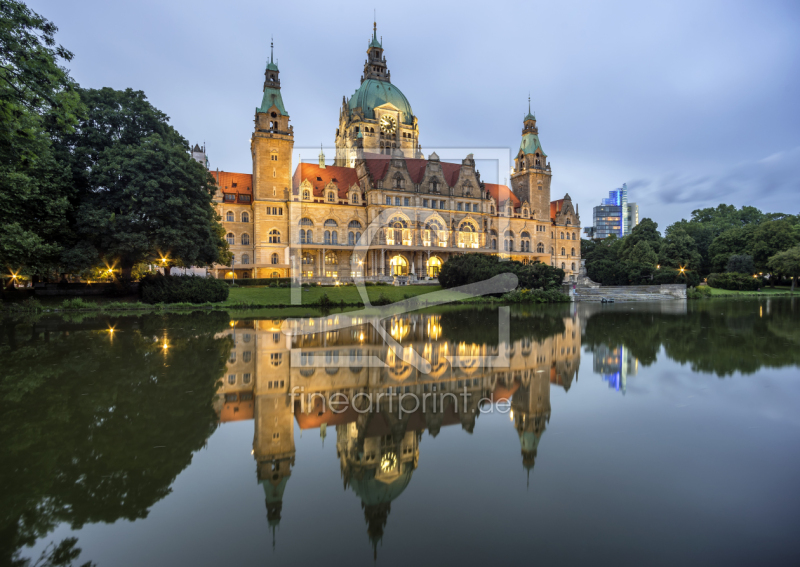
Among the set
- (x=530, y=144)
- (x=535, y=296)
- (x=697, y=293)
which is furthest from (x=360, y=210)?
(x=697, y=293)

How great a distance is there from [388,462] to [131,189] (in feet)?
85.2

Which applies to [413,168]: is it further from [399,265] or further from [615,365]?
[615,365]

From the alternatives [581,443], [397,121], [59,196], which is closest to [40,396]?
[581,443]

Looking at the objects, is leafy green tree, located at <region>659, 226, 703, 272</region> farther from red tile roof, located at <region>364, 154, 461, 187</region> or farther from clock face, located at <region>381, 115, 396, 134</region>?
clock face, located at <region>381, 115, 396, 134</region>

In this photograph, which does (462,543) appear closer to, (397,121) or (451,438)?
(451,438)

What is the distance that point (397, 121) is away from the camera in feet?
209

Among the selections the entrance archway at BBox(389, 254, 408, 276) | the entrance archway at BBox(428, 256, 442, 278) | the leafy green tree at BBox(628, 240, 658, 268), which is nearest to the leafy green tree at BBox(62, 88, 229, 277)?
the entrance archway at BBox(389, 254, 408, 276)

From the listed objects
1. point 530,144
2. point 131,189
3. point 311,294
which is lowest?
point 311,294

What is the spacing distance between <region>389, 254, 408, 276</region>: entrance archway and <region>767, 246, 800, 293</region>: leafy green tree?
155 feet

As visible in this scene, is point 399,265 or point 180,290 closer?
point 180,290

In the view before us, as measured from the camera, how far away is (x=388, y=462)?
4781 mm

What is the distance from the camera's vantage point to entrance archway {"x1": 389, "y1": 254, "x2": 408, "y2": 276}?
51438 mm

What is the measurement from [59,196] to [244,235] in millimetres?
25325

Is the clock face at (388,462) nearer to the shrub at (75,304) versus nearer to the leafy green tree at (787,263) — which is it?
the shrub at (75,304)
